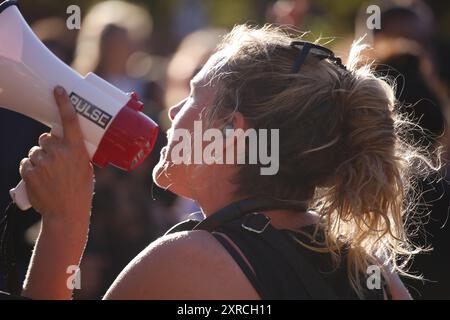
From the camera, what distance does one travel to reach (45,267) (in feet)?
9.10

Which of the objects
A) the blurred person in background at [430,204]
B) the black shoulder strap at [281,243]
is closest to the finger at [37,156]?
the black shoulder strap at [281,243]

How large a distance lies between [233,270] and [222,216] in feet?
0.57

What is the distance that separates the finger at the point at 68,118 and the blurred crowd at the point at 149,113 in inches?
43.0

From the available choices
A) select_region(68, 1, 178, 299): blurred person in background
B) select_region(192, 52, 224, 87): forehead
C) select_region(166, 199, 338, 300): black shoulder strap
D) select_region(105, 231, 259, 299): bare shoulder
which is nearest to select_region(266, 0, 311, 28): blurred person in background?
select_region(68, 1, 178, 299): blurred person in background

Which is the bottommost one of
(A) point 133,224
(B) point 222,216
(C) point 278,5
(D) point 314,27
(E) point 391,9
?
(B) point 222,216

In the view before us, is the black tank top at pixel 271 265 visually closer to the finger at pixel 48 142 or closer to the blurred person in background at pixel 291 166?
the blurred person in background at pixel 291 166

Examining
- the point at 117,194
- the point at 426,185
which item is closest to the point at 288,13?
the point at 117,194

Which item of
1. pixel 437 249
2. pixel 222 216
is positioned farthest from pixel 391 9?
pixel 222 216

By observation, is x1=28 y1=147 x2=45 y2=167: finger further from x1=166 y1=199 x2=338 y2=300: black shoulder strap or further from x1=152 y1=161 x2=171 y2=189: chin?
x1=166 y1=199 x2=338 y2=300: black shoulder strap

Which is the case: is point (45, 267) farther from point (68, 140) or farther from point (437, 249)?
point (437, 249)

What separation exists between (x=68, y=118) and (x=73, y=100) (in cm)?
9

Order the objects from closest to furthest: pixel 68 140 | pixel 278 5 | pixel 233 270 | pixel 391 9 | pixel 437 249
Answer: pixel 233 270
pixel 68 140
pixel 437 249
pixel 391 9
pixel 278 5

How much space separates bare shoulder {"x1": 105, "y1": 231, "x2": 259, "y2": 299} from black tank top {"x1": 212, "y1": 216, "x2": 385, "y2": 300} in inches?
0.9

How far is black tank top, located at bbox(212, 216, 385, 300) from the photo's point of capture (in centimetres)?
246
